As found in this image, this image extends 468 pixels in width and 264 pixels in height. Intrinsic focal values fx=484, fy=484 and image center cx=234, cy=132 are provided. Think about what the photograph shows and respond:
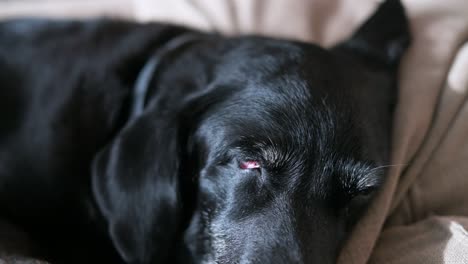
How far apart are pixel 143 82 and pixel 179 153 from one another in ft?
0.97

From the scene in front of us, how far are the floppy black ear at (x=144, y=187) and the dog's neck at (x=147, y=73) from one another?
0.13 metres

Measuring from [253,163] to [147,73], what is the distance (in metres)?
0.47

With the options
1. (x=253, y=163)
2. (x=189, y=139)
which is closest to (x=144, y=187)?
(x=189, y=139)

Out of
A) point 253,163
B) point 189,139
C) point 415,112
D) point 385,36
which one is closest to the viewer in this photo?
point 253,163

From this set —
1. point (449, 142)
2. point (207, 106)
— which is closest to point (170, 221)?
point (207, 106)

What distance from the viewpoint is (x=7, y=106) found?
4.68 feet

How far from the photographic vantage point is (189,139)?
1.21 metres

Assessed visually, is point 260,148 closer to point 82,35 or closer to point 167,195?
point 167,195

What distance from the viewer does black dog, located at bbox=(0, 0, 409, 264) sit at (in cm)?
107

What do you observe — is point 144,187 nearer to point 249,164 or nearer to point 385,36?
point 249,164

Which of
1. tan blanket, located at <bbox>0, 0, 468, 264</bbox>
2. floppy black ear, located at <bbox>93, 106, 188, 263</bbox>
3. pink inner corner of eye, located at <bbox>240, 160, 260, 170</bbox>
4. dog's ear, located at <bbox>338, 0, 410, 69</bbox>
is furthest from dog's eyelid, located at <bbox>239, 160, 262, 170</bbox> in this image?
dog's ear, located at <bbox>338, 0, 410, 69</bbox>

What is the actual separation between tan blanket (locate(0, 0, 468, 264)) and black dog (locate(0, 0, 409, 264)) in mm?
64

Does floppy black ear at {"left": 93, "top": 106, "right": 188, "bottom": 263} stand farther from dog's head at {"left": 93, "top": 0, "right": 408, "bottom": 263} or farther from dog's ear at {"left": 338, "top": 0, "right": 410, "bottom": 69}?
dog's ear at {"left": 338, "top": 0, "right": 410, "bottom": 69}

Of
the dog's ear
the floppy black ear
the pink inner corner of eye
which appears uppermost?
the dog's ear
